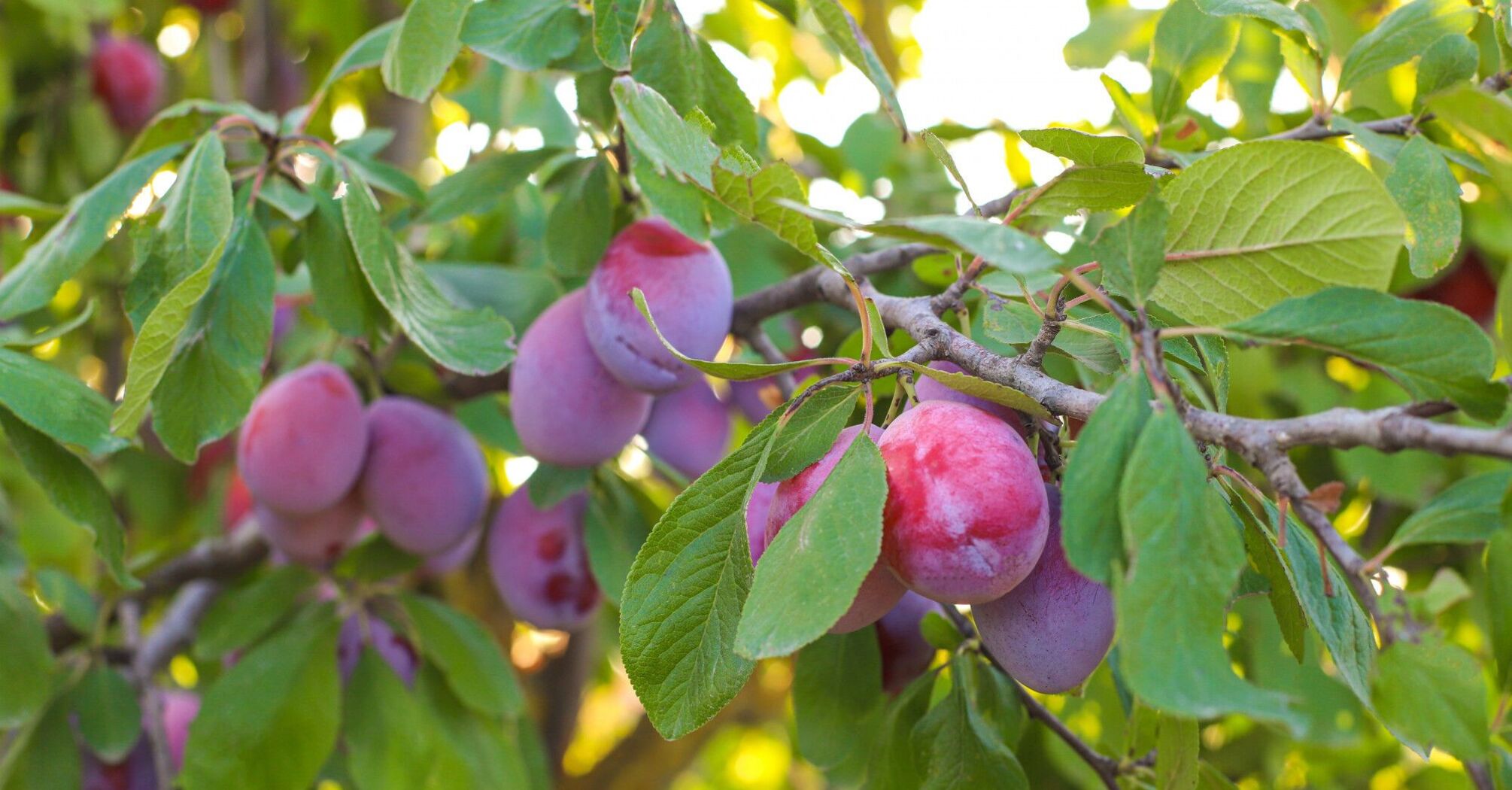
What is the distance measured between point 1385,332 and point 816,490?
0.79ft

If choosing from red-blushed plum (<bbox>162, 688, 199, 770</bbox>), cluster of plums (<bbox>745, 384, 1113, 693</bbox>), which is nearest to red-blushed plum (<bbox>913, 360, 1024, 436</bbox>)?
cluster of plums (<bbox>745, 384, 1113, 693</bbox>)

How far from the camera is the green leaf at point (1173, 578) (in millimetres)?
377

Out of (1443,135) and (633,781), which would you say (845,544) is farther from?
(633,781)

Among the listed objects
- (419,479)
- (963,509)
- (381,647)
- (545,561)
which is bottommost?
(381,647)

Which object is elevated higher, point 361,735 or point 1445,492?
point 1445,492

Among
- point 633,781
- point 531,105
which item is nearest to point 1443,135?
point 531,105

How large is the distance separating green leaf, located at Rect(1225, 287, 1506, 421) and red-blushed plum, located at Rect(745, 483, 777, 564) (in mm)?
268

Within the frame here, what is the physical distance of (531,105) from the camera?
4.13 feet

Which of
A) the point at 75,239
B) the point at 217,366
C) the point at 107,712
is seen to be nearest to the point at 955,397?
the point at 217,366

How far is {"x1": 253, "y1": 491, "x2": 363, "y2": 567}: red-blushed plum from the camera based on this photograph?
3.44 ft

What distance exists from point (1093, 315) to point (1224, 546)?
0.61 feet

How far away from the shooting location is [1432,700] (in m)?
0.40

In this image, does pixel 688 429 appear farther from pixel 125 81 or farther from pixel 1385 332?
pixel 125 81

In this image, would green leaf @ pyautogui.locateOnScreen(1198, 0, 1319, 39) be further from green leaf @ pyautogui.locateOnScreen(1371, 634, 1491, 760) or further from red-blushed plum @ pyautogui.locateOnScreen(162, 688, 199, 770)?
red-blushed plum @ pyautogui.locateOnScreen(162, 688, 199, 770)
